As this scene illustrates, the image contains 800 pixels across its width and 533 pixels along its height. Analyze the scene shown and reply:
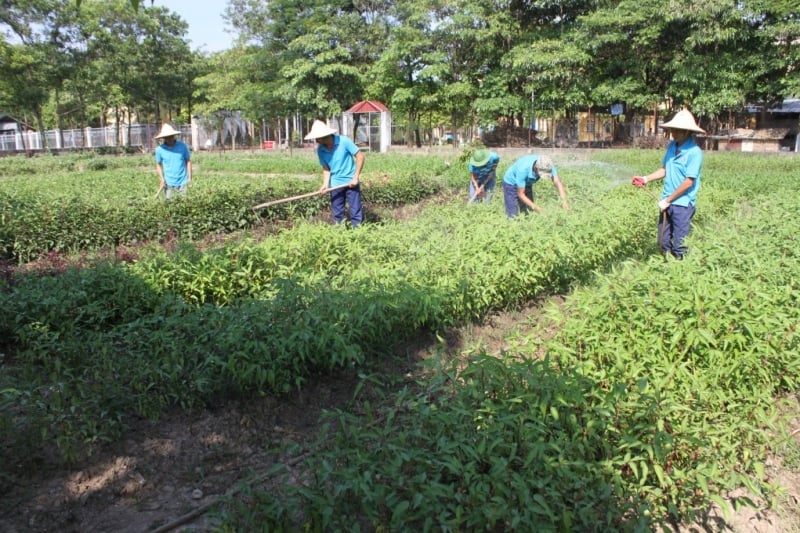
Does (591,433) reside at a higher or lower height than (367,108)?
lower

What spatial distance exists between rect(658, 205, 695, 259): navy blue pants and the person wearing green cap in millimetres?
2750

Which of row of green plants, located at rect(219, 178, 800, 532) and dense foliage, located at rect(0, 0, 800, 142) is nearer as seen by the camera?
row of green plants, located at rect(219, 178, 800, 532)

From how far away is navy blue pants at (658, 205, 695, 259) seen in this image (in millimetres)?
5902

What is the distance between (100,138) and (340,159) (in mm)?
40006

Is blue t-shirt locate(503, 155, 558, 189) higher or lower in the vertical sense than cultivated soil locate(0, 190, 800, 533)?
higher

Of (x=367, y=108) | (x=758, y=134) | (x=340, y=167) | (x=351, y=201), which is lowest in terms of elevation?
(x=351, y=201)

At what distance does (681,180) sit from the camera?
19.4ft

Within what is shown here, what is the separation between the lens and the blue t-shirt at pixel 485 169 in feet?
28.6

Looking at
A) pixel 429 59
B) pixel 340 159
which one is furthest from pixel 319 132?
pixel 429 59

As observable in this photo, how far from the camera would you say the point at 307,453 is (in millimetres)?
3145

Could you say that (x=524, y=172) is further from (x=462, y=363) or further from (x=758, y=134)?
(x=758, y=134)

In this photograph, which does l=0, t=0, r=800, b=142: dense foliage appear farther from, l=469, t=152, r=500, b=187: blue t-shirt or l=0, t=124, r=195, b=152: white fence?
l=469, t=152, r=500, b=187: blue t-shirt

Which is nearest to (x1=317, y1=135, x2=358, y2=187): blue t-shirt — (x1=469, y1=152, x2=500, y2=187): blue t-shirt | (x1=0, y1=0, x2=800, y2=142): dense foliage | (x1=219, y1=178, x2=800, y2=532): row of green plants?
(x1=469, y1=152, x2=500, y2=187): blue t-shirt

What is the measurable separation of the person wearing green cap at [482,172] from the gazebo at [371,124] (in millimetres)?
21833
